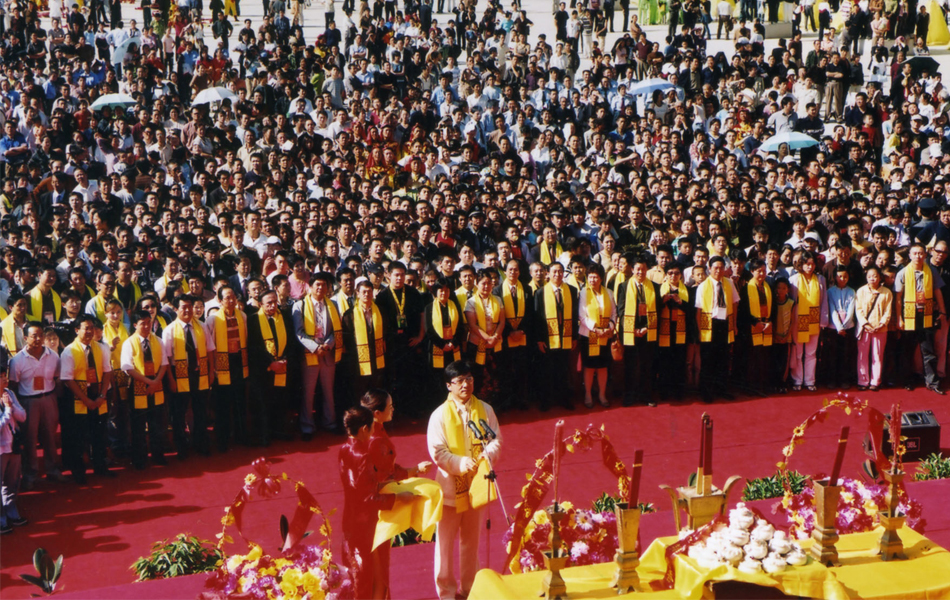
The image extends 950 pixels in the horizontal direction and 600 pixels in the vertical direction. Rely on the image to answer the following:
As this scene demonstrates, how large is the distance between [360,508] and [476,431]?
93cm

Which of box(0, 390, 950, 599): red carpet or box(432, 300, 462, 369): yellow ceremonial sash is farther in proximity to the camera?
box(432, 300, 462, 369): yellow ceremonial sash

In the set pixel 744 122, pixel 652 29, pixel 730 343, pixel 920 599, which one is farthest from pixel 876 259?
pixel 652 29

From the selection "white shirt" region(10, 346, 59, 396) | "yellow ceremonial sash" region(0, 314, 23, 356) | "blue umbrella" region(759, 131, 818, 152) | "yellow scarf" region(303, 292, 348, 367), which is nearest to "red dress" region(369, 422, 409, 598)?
"white shirt" region(10, 346, 59, 396)

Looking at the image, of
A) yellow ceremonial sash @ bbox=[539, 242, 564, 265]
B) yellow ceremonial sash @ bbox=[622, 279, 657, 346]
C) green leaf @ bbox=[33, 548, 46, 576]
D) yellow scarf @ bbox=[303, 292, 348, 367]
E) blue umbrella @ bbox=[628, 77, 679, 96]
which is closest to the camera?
green leaf @ bbox=[33, 548, 46, 576]

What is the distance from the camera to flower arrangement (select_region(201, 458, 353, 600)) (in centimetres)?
559

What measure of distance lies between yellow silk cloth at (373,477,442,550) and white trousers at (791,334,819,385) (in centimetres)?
706

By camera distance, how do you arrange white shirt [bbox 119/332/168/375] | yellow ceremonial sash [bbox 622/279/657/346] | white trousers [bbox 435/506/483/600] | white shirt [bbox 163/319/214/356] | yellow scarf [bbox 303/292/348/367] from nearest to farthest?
white trousers [bbox 435/506/483/600] < white shirt [bbox 119/332/168/375] < white shirt [bbox 163/319/214/356] < yellow scarf [bbox 303/292/348/367] < yellow ceremonial sash [bbox 622/279/657/346]

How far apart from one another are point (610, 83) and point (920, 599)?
17056 millimetres

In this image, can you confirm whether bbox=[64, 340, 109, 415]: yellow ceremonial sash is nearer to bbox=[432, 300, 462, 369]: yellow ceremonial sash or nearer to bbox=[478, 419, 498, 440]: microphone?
bbox=[432, 300, 462, 369]: yellow ceremonial sash

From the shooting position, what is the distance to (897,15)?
24.7 meters

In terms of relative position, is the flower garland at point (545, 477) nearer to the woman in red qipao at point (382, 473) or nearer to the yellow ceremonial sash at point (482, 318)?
the woman in red qipao at point (382, 473)

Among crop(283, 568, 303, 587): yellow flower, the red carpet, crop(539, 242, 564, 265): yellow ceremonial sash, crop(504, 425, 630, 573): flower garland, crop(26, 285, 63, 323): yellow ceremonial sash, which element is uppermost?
crop(539, 242, 564, 265): yellow ceremonial sash

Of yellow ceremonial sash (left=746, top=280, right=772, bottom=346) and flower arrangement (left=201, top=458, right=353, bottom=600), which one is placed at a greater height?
yellow ceremonial sash (left=746, top=280, right=772, bottom=346)

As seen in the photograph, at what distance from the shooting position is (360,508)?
6359mm
